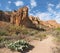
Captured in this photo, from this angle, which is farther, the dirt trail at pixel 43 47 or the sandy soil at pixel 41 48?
the dirt trail at pixel 43 47

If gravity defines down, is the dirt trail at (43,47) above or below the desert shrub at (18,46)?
below

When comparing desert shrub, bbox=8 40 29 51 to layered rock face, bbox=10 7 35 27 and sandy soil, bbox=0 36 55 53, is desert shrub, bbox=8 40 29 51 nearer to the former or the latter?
sandy soil, bbox=0 36 55 53

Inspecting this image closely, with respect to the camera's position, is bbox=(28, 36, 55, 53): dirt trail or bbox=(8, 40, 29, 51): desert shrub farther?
bbox=(28, 36, 55, 53): dirt trail

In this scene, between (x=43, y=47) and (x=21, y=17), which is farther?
(x=21, y=17)

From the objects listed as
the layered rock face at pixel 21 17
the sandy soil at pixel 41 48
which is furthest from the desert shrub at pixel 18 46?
the layered rock face at pixel 21 17

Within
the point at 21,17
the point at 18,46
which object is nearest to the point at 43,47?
the point at 18,46

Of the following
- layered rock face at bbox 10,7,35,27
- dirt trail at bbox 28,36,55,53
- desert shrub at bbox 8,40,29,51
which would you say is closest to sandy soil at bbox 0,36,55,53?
dirt trail at bbox 28,36,55,53

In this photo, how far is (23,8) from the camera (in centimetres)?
4122

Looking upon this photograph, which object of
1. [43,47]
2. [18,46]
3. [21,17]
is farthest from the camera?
[21,17]

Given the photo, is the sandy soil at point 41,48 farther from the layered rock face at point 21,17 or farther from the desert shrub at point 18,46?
the layered rock face at point 21,17

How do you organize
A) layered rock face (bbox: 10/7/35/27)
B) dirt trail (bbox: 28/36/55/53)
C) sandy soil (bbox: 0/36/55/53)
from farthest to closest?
layered rock face (bbox: 10/7/35/27)
dirt trail (bbox: 28/36/55/53)
sandy soil (bbox: 0/36/55/53)

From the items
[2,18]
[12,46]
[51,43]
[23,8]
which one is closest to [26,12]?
[23,8]

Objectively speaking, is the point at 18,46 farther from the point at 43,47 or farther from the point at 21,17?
the point at 21,17

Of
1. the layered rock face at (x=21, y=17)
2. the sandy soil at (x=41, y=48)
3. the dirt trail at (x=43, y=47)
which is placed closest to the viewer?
the sandy soil at (x=41, y=48)
